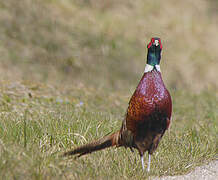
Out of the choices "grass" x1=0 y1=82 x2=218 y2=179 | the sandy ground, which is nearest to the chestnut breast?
"grass" x1=0 y1=82 x2=218 y2=179

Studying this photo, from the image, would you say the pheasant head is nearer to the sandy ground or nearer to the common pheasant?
the common pheasant

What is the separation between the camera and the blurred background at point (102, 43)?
998 centimetres

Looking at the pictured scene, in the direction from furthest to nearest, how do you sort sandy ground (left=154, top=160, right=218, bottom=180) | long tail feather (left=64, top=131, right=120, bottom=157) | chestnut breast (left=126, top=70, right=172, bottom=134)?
1. sandy ground (left=154, top=160, right=218, bottom=180)
2. long tail feather (left=64, top=131, right=120, bottom=157)
3. chestnut breast (left=126, top=70, right=172, bottom=134)

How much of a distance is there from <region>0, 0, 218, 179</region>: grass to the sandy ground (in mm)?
103

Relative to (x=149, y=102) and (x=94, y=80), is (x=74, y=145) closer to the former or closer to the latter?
(x=149, y=102)

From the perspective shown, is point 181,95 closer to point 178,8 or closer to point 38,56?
point 38,56

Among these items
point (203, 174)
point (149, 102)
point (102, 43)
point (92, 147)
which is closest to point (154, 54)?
point (149, 102)

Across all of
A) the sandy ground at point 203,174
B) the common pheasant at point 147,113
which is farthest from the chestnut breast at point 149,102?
the sandy ground at point 203,174

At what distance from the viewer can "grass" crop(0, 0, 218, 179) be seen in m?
4.06

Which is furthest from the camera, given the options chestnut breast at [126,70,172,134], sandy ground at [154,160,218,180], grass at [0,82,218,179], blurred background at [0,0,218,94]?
blurred background at [0,0,218,94]

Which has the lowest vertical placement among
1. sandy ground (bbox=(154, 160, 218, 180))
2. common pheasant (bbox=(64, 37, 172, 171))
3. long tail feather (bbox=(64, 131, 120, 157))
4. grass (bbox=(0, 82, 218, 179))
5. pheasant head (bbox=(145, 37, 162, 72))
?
sandy ground (bbox=(154, 160, 218, 180))

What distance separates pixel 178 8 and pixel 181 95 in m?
6.25

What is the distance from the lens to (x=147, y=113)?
12.3ft

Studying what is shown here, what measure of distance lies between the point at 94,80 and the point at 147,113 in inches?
243
